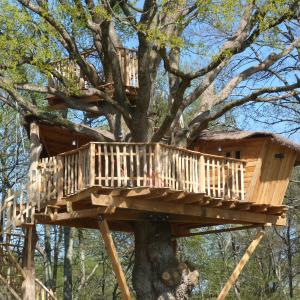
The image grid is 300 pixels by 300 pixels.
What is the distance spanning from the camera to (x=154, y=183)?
1237 centimetres

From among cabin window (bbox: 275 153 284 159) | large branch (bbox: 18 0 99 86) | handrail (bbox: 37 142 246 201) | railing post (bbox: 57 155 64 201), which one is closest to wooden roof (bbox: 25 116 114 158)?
handrail (bbox: 37 142 246 201)

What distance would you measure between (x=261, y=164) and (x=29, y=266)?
6.33 metres

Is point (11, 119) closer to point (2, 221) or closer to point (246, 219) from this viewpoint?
point (2, 221)

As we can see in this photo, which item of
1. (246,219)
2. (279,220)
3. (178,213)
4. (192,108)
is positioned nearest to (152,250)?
(178,213)

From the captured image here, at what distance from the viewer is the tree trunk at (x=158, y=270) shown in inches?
544

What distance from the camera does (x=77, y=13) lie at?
12781 mm

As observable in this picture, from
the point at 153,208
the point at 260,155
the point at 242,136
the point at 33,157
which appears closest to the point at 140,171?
the point at 153,208

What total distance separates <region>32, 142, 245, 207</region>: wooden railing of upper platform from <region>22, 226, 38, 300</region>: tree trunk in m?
1.25

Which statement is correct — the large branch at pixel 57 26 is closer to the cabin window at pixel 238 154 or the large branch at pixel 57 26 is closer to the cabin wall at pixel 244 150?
the cabin wall at pixel 244 150

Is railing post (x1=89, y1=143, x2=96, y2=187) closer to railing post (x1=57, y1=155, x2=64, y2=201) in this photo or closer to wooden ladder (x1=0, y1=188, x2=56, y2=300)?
railing post (x1=57, y1=155, x2=64, y2=201)

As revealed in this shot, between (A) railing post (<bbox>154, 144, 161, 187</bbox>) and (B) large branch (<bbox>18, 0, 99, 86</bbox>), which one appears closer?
(A) railing post (<bbox>154, 144, 161, 187</bbox>)

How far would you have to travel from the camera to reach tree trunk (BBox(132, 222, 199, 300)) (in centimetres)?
1382

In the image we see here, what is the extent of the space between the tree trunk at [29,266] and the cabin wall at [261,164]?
489cm

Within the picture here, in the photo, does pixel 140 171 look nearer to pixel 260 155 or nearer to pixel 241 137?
pixel 241 137
